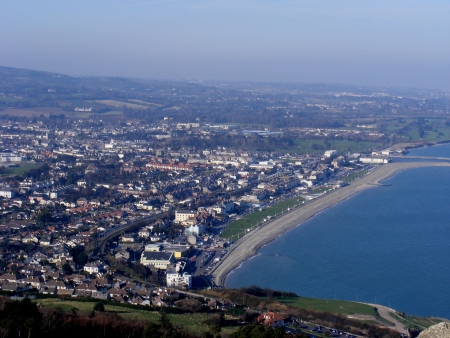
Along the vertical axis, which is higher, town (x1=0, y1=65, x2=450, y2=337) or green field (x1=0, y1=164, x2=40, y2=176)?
town (x1=0, y1=65, x2=450, y2=337)

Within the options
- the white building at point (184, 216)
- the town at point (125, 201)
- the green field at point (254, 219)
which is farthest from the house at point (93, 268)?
the white building at point (184, 216)

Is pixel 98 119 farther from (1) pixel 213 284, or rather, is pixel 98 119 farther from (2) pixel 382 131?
(1) pixel 213 284

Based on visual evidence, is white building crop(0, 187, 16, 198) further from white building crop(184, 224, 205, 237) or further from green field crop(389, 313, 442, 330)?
green field crop(389, 313, 442, 330)

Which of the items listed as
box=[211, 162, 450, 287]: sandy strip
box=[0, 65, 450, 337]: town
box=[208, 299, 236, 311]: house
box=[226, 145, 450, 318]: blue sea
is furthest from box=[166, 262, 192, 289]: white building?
box=[208, 299, 236, 311]: house

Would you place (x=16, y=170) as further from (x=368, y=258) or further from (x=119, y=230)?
(x=368, y=258)

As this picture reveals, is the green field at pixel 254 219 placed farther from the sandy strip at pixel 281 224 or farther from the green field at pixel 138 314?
the green field at pixel 138 314
